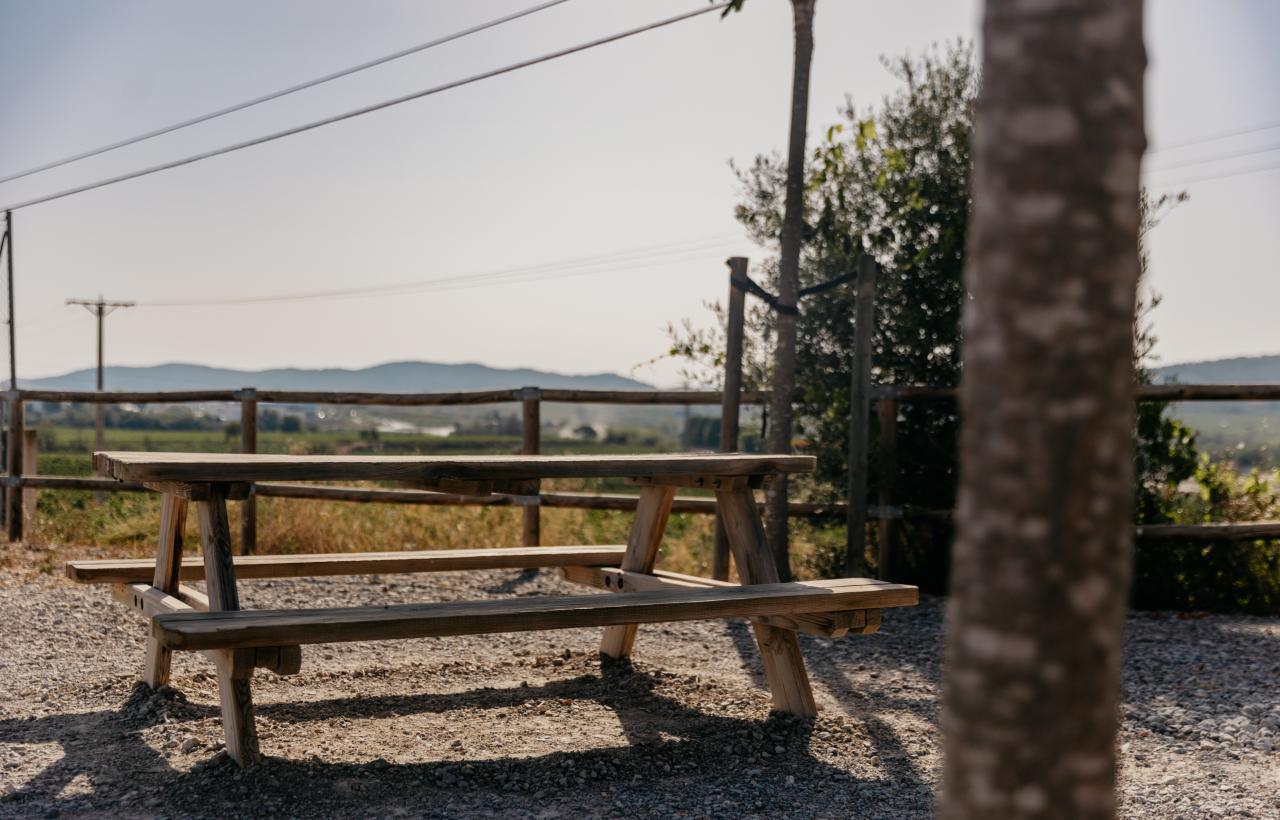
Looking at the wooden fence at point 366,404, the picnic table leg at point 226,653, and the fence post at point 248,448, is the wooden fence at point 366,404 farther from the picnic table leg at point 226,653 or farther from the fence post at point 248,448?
the picnic table leg at point 226,653

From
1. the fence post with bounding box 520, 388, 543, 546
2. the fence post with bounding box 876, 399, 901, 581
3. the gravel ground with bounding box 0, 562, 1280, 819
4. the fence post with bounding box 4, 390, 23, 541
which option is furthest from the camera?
the fence post with bounding box 4, 390, 23, 541

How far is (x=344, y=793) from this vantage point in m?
3.09

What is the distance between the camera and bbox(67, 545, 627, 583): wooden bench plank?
4008 mm

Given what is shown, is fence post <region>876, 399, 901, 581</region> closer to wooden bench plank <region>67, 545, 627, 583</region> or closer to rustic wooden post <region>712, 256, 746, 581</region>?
rustic wooden post <region>712, 256, 746, 581</region>

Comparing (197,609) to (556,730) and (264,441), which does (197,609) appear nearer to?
(556,730)

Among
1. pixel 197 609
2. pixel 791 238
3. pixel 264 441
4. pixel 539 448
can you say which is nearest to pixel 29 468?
pixel 539 448

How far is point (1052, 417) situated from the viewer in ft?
3.52

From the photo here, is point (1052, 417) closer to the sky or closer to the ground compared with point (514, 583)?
closer to the sky

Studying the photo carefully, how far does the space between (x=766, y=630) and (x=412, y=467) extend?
1.41 meters

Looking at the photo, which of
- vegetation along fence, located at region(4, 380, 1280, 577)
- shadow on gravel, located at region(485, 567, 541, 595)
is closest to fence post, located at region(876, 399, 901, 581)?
vegetation along fence, located at region(4, 380, 1280, 577)

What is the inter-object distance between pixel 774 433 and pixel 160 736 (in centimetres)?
345

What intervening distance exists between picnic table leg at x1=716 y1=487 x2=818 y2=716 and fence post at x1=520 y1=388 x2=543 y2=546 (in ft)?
9.97

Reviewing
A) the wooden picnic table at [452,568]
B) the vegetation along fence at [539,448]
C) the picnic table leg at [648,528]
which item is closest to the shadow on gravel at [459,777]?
the wooden picnic table at [452,568]

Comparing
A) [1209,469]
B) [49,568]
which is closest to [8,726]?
[49,568]
